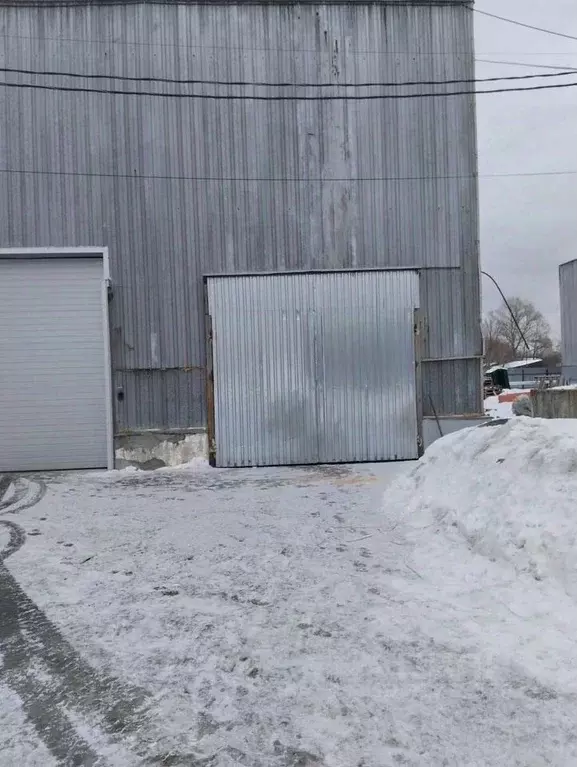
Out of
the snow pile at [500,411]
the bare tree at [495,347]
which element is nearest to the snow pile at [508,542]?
the snow pile at [500,411]

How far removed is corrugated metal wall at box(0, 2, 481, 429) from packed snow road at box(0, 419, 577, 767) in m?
4.79

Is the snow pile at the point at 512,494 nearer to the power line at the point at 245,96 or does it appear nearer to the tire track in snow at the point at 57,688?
the tire track in snow at the point at 57,688

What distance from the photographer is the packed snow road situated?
2.91 m

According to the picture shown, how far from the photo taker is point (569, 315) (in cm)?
2545

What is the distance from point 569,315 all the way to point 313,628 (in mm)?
25182

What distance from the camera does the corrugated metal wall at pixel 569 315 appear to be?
24.5m

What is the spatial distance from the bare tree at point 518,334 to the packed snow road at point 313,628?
92.6 m

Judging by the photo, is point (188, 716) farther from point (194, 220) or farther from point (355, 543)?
point (194, 220)

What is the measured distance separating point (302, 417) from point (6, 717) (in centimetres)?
845

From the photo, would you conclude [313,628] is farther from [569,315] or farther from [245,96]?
[569,315]

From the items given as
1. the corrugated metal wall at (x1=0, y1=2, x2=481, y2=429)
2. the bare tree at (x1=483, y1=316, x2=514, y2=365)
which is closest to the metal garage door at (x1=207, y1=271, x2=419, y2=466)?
the corrugated metal wall at (x1=0, y1=2, x2=481, y2=429)

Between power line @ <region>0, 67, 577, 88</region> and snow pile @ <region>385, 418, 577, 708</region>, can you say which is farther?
power line @ <region>0, 67, 577, 88</region>

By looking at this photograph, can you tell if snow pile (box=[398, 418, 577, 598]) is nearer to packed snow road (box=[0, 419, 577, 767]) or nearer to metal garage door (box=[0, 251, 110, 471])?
packed snow road (box=[0, 419, 577, 767])

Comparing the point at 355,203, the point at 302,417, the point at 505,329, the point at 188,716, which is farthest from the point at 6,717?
the point at 505,329
